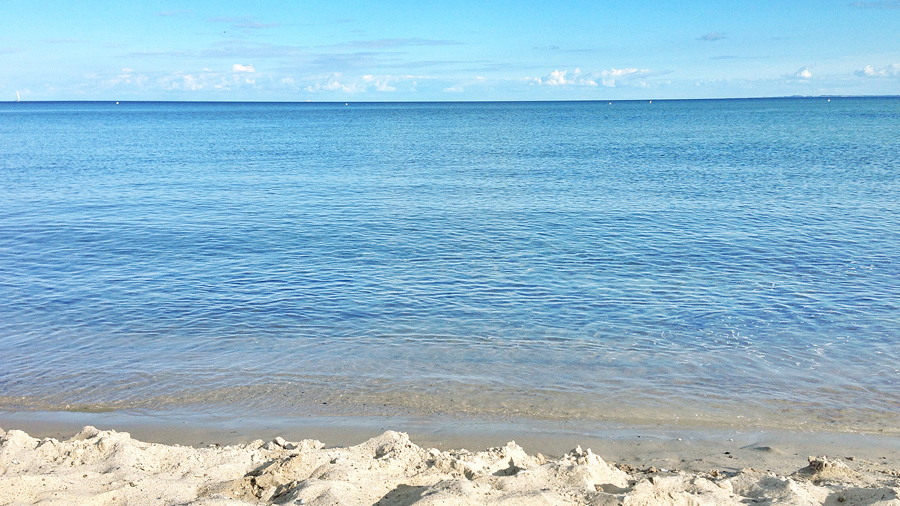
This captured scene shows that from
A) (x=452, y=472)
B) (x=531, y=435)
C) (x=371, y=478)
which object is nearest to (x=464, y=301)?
(x=531, y=435)

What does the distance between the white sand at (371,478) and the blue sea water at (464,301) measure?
2.53 m

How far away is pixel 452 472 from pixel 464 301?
8340mm

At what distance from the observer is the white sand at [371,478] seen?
238 inches

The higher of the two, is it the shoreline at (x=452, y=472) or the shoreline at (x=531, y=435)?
the shoreline at (x=452, y=472)

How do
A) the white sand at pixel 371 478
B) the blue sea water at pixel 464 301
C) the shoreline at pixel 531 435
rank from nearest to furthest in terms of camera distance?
the white sand at pixel 371 478 < the shoreline at pixel 531 435 < the blue sea water at pixel 464 301

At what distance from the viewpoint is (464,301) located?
49.3ft

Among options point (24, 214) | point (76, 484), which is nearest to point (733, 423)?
point (76, 484)

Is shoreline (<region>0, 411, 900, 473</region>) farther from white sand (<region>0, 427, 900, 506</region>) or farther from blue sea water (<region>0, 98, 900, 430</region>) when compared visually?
white sand (<region>0, 427, 900, 506</region>)

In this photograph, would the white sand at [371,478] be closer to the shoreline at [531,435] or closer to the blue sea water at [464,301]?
the shoreline at [531,435]

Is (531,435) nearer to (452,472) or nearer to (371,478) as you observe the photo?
(452,472)

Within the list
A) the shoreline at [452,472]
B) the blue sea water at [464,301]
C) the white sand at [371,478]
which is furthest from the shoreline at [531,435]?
the white sand at [371,478]

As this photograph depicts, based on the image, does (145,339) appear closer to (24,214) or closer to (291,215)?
(291,215)

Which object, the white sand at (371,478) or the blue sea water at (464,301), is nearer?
the white sand at (371,478)

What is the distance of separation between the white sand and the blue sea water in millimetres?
2530
